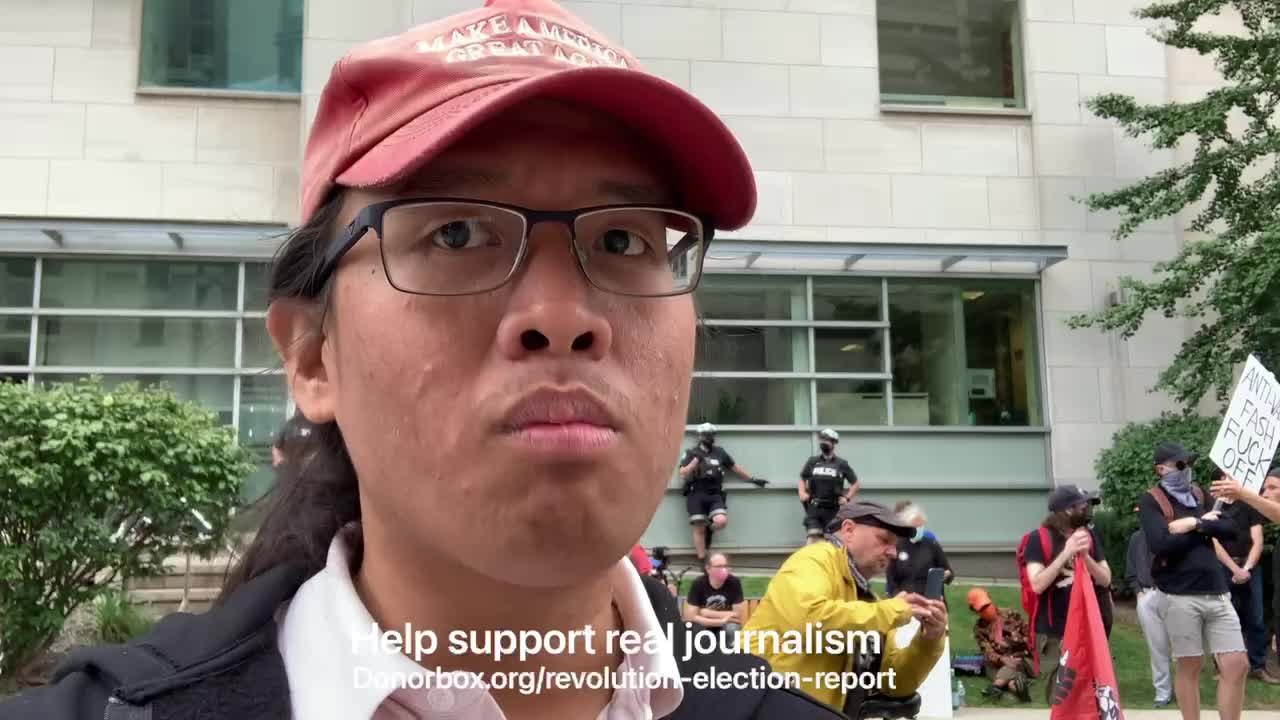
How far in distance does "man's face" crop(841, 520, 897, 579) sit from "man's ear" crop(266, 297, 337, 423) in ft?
12.6

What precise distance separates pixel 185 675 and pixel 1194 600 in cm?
743

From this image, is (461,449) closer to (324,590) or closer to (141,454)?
(324,590)

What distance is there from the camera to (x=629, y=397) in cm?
118

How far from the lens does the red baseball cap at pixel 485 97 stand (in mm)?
1197

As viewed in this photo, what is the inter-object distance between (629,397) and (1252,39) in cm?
1555

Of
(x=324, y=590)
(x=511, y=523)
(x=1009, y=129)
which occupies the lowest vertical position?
(x=324, y=590)

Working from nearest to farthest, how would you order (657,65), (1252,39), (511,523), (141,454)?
(511,523), (141,454), (1252,39), (657,65)

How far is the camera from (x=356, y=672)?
1.26 metres

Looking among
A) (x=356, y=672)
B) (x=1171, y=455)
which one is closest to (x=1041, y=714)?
(x=1171, y=455)

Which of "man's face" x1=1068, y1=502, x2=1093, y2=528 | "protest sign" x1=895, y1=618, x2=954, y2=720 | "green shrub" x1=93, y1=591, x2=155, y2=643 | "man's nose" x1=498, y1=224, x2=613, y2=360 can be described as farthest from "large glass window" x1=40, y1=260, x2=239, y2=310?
"man's nose" x1=498, y1=224, x2=613, y2=360

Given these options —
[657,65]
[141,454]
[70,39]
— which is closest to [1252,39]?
[657,65]

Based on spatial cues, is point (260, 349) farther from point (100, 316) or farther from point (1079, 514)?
point (100, 316)

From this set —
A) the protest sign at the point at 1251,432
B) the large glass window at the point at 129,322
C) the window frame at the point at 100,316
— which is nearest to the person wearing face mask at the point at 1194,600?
the protest sign at the point at 1251,432

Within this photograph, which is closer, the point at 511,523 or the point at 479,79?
the point at 511,523
